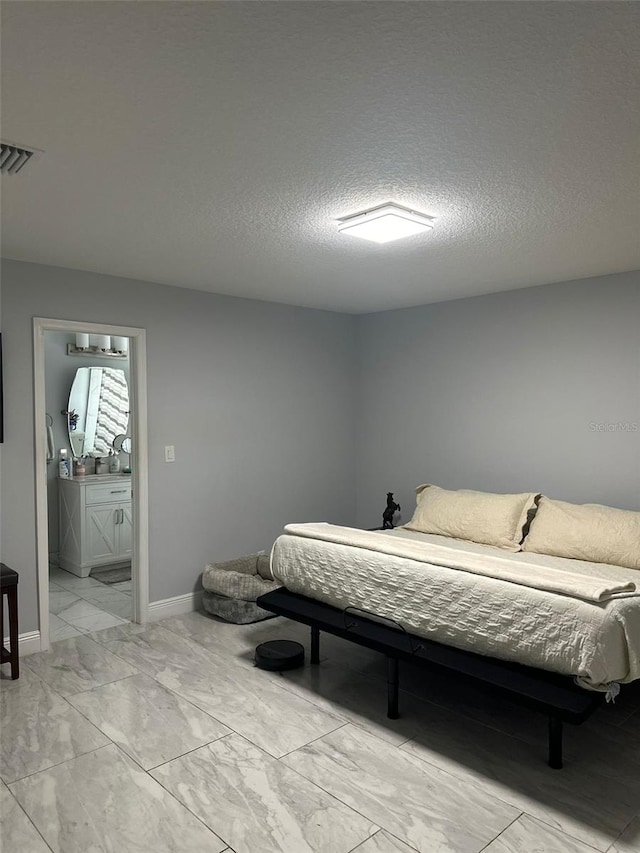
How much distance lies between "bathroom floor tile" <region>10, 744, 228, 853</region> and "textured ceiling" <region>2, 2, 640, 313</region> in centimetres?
239

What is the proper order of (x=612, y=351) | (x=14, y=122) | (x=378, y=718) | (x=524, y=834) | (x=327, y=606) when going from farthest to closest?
(x=612, y=351) < (x=327, y=606) < (x=378, y=718) < (x=524, y=834) < (x=14, y=122)

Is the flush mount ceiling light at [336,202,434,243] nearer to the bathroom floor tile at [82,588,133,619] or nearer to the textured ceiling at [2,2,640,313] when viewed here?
the textured ceiling at [2,2,640,313]

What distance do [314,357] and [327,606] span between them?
2.49 metres

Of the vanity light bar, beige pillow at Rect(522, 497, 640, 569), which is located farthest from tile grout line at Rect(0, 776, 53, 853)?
the vanity light bar

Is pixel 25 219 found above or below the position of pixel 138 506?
above

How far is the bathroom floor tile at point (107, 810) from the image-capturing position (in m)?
2.12

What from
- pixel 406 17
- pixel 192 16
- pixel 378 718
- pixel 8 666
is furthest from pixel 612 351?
pixel 8 666

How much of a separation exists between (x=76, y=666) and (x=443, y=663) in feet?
7.27

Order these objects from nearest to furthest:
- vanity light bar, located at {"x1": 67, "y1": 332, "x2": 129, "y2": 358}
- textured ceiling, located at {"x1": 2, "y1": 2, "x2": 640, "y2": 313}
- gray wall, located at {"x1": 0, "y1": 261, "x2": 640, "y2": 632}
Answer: textured ceiling, located at {"x1": 2, "y1": 2, "x2": 640, "y2": 313} → gray wall, located at {"x1": 0, "y1": 261, "x2": 640, "y2": 632} → vanity light bar, located at {"x1": 67, "y1": 332, "x2": 129, "y2": 358}

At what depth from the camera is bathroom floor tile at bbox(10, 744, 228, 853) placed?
212 centimetres

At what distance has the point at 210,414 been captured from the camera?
15.1 feet

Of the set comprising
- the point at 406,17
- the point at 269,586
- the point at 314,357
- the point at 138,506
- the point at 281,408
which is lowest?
the point at 269,586

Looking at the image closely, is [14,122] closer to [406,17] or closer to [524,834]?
[406,17]

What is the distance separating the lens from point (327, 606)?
11.2 ft
